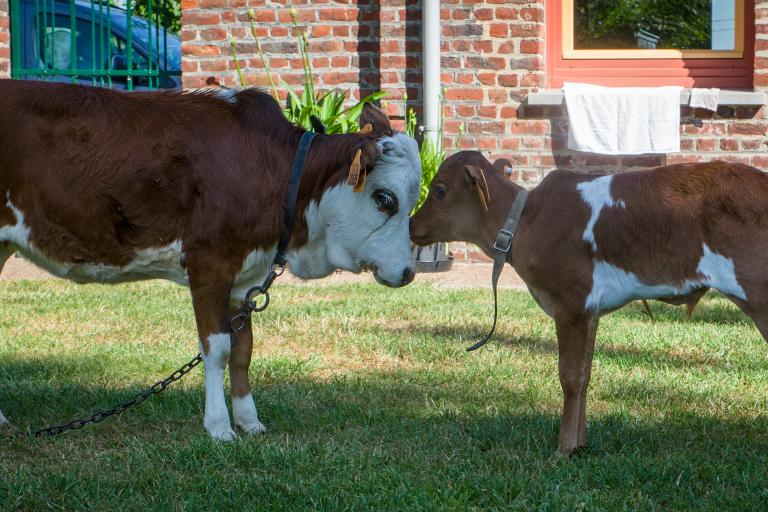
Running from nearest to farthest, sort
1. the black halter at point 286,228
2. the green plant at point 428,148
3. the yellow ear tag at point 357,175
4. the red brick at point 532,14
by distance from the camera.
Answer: the yellow ear tag at point 357,175
the black halter at point 286,228
the green plant at point 428,148
the red brick at point 532,14

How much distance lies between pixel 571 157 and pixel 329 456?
5.33 m

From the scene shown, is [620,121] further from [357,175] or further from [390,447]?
[390,447]

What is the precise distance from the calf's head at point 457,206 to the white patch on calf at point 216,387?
3.18 feet

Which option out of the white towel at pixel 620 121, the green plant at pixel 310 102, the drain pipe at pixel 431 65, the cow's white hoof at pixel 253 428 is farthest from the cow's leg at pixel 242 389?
the white towel at pixel 620 121

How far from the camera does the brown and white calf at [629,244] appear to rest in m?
4.07

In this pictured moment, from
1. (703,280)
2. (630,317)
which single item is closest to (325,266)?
(703,280)

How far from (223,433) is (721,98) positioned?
5661 millimetres

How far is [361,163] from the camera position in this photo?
4.54 metres

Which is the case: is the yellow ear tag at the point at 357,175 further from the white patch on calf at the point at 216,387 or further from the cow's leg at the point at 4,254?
the cow's leg at the point at 4,254

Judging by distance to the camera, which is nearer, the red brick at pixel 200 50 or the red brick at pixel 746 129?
the red brick at pixel 746 129

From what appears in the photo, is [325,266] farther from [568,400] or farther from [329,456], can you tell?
[568,400]

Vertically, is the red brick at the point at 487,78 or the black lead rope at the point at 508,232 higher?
the red brick at the point at 487,78

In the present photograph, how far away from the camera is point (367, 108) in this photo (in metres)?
5.02

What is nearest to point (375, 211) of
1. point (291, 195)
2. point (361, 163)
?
point (361, 163)
